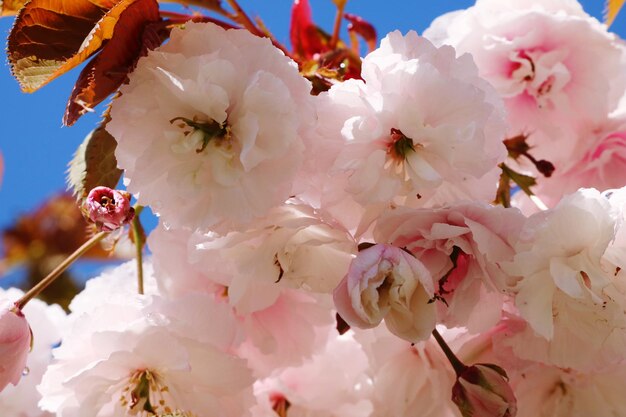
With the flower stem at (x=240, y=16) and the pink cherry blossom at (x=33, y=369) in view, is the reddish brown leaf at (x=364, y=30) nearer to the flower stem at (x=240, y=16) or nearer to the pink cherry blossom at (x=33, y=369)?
the flower stem at (x=240, y=16)

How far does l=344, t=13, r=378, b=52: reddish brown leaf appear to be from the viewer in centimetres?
98

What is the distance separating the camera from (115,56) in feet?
1.88

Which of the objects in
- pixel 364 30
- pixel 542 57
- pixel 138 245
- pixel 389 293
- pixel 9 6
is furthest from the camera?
pixel 364 30

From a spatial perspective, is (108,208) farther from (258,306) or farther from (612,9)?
(612,9)

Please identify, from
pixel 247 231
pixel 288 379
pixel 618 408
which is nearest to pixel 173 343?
pixel 247 231

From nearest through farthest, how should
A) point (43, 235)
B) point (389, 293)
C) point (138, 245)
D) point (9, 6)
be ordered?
point (389, 293) < point (9, 6) < point (138, 245) < point (43, 235)

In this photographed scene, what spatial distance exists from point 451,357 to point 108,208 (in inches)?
11.1

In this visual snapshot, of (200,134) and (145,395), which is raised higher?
(200,134)

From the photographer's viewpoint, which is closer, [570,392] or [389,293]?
[389,293]

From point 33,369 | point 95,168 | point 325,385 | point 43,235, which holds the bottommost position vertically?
→ point 43,235

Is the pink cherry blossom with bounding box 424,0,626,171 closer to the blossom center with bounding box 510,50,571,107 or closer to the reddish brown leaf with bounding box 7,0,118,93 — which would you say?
the blossom center with bounding box 510,50,571,107

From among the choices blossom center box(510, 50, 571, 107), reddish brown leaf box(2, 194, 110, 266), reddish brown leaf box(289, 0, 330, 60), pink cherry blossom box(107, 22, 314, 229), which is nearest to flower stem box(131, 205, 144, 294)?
pink cherry blossom box(107, 22, 314, 229)

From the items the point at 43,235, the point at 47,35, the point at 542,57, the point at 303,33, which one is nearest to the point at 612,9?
the point at 542,57

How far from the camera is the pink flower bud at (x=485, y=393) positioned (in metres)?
0.60
